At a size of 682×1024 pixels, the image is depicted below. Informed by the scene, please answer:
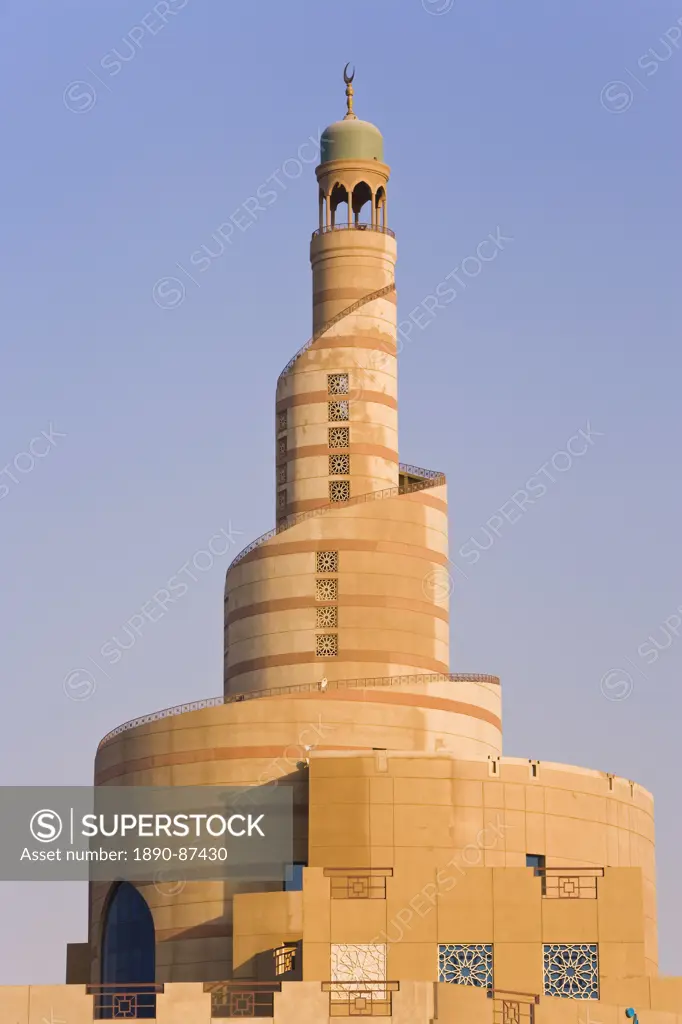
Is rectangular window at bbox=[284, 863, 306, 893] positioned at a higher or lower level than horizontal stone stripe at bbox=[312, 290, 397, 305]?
lower

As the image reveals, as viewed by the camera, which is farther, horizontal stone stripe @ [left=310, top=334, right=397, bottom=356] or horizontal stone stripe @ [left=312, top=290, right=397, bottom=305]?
horizontal stone stripe @ [left=312, top=290, right=397, bottom=305]

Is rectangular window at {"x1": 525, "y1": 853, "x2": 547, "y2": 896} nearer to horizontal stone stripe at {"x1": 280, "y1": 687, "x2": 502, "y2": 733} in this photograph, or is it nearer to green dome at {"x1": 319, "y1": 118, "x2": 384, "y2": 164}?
horizontal stone stripe at {"x1": 280, "y1": 687, "x2": 502, "y2": 733}

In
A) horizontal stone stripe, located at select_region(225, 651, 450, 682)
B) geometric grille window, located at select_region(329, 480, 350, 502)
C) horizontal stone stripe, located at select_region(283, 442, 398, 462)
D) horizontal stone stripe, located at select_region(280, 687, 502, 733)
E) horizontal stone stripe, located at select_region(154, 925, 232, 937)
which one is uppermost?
horizontal stone stripe, located at select_region(283, 442, 398, 462)

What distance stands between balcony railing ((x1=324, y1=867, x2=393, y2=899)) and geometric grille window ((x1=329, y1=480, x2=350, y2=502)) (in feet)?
57.0

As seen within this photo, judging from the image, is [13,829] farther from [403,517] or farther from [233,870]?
[403,517]

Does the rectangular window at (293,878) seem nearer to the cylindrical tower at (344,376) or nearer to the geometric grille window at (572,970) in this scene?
the geometric grille window at (572,970)

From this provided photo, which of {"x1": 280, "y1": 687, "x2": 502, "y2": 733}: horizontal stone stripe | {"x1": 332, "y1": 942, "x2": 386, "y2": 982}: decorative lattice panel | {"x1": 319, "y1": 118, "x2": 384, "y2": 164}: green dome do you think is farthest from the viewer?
{"x1": 319, "y1": 118, "x2": 384, "y2": 164}: green dome

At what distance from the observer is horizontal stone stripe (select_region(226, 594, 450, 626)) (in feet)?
247

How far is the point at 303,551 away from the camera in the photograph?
7575cm

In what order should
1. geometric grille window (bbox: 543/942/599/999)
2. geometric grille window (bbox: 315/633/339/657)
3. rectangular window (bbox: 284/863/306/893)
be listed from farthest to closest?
geometric grille window (bbox: 315/633/339/657)
rectangular window (bbox: 284/863/306/893)
geometric grille window (bbox: 543/942/599/999)

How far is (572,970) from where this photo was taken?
2414 inches

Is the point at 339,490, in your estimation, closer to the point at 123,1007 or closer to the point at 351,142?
the point at 351,142

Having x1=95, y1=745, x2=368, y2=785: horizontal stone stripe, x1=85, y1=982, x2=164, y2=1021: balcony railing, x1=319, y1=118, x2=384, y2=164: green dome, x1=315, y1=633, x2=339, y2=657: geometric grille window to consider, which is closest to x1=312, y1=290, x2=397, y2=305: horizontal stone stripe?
x1=319, y1=118, x2=384, y2=164: green dome

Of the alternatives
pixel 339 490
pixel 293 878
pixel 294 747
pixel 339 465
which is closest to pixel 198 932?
pixel 293 878
